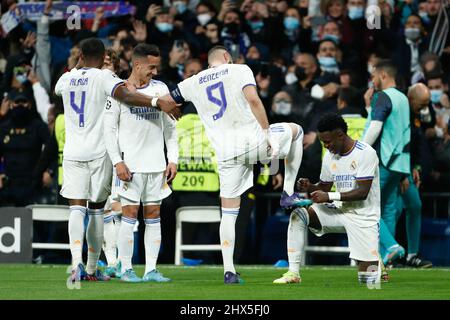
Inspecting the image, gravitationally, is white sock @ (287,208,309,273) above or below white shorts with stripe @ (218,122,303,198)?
below

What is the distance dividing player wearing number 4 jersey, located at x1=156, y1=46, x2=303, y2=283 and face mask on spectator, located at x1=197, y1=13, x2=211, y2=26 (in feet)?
24.6

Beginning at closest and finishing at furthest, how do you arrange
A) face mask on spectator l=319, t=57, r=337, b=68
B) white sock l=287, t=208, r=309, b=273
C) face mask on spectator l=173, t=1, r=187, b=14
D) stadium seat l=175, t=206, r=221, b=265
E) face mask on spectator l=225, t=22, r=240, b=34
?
white sock l=287, t=208, r=309, b=273, stadium seat l=175, t=206, r=221, b=265, face mask on spectator l=319, t=57, r=337, b=68, face mask on spectator l=225, t=22, r=240, b=34, face mask on spectator l=173, t=1, r=187, b=14

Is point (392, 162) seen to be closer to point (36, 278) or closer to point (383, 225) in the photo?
point (383, 225)

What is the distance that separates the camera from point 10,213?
1567 centimetres

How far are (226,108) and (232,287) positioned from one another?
5.79ft

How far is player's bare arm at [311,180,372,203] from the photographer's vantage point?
432 inches

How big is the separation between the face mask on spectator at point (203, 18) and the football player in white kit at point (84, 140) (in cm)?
748

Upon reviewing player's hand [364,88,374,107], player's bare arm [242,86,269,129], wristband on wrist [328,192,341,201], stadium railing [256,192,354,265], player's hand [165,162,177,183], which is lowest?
stadium railing [256,192,354,265]

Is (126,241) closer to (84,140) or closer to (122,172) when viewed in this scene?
(122,172)

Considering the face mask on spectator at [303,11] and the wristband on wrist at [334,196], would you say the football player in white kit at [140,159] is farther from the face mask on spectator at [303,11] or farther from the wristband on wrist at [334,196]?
the face mask on spectator at [303,11]

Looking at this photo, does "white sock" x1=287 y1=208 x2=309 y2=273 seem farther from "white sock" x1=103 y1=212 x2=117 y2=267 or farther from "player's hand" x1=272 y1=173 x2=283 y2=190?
"player's hand" x1=272 y1=173 x2=283 y2=190

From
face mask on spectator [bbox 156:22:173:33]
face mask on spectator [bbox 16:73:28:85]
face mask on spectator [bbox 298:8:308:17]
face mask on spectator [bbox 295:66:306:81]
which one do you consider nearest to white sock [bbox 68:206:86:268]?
face mask on spectator [bbox 295:66:306:81]

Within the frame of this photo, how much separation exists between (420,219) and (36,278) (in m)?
5.06
